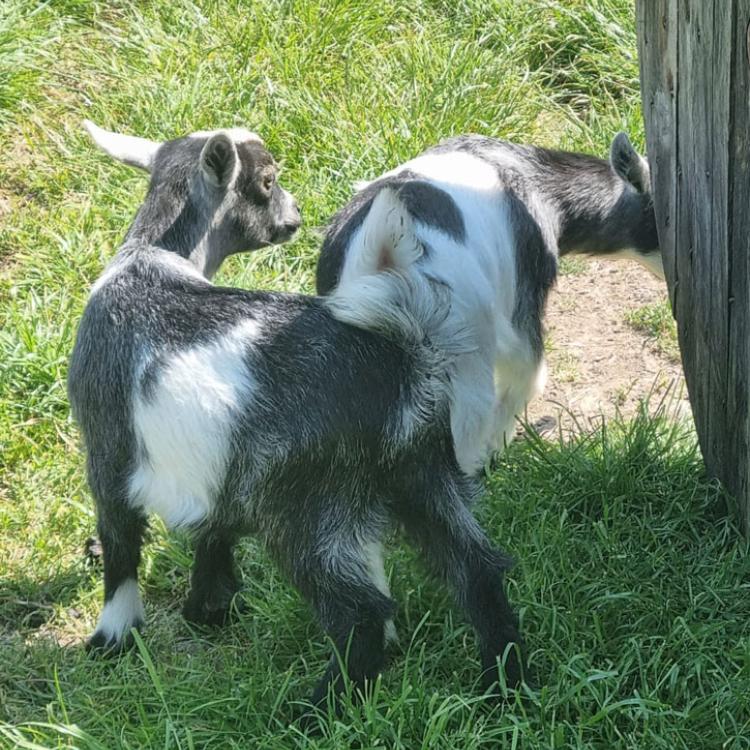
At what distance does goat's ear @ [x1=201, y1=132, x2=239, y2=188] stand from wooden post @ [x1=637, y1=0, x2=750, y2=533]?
1.41 meters

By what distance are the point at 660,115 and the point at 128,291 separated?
185 centimetres

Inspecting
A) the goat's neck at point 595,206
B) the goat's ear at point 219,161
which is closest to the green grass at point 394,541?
the goat's neck at point 595,206

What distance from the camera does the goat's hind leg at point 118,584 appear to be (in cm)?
394

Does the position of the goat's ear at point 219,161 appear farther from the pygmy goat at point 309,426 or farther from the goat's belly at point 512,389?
the goat's belly at point 512,389

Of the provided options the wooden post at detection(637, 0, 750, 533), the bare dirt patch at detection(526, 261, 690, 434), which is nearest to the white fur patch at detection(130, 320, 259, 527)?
the wooden post at detection(637, 0, 750, 533)

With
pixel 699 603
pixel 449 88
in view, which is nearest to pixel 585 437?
pixel 699 603

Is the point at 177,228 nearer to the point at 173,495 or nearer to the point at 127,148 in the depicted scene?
the point at 127,148

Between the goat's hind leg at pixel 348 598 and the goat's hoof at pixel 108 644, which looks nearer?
the goat's hind leg at pixel 348 598

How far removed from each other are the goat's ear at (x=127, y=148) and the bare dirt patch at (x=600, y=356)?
1.90 m

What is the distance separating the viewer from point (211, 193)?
4.29 meters

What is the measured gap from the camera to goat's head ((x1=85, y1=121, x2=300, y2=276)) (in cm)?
418

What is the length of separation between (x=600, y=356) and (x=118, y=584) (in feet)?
8.67

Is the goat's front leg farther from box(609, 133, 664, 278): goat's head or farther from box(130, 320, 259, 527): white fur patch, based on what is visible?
box(609, 133, 664, 278): goat's head

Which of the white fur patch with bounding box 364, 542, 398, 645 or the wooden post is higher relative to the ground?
the wooden post
